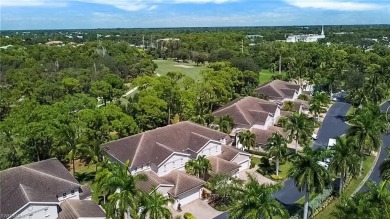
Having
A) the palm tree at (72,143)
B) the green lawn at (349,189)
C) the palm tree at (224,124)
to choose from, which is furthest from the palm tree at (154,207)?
the palm tree at (224,124)

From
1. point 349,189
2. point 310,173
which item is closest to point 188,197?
point 310,173

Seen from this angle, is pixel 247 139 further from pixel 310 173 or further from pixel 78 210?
pixel 78 210

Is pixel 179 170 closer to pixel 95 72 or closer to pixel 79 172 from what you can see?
pixel 79 172

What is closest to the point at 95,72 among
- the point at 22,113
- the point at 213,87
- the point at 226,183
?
the point at 213,87

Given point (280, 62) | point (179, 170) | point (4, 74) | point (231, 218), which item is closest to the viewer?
point (231, 218)

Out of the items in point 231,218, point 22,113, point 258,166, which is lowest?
point 258,166

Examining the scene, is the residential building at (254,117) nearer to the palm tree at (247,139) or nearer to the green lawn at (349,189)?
the palm tree at (247,139)

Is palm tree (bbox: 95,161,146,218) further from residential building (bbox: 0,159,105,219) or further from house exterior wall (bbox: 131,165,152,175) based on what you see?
house exterior wall (bbox: 131,165,152,175)
